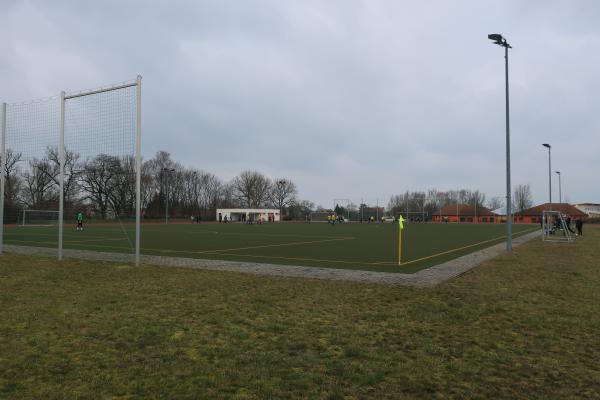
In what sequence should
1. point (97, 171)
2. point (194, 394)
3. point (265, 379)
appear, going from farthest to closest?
point (97, 171), point (265, 379), point (194, 394)

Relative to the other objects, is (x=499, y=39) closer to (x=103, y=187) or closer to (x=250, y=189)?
(x=103, y=187)

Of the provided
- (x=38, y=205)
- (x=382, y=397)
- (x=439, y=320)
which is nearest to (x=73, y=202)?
(x=38, y=205)

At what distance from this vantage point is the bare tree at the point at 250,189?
115188 mm

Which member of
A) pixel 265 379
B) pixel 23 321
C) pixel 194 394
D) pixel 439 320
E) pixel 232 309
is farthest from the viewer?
pixel 232 309

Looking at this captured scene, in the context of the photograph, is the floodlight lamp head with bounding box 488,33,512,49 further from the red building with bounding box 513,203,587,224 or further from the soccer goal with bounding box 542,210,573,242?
the red building with bounding box 513,203,587,224

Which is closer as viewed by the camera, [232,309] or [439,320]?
[439,320]

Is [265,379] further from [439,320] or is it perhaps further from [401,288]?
[401,288]

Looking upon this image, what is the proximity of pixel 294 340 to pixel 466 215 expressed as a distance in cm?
12327

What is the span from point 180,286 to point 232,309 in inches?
101

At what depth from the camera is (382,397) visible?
144 inches

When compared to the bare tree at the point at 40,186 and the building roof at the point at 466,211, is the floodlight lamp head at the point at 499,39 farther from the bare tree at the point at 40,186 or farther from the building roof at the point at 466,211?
the building roof at the point at 466,211

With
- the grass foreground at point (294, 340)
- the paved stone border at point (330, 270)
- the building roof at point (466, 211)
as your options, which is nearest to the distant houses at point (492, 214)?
the building roof at point (466, 211)

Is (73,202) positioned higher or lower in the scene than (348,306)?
higher

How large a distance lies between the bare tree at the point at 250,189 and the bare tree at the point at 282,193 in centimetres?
484
